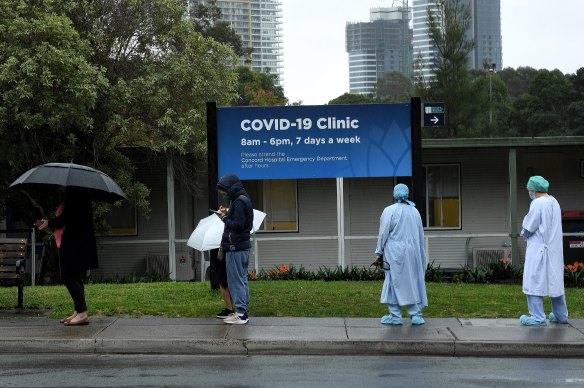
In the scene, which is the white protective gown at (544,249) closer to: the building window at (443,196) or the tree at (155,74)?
the tree at (155,74)

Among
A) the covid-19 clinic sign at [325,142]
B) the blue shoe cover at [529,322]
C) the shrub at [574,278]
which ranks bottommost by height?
the shrub at [574,278]

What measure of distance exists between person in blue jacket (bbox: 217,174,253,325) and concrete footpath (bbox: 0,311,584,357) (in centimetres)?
39

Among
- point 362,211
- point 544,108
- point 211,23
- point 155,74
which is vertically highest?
point 211,23

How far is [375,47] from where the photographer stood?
163 m

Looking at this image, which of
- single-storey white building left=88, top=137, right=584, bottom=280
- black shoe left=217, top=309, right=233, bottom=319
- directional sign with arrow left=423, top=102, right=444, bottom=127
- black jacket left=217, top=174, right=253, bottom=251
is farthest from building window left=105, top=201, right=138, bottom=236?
black jacket left=217, top=174, right=253, bottom=251

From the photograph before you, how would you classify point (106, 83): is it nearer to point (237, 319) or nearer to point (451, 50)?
point (237, 319)

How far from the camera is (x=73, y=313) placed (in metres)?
11.7

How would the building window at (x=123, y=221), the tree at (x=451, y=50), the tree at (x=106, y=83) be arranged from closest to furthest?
the tree at (x=106, y=83), the building window at (x=123, y=221), the tree at (x=451, y=50)

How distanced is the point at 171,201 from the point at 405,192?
33.0ft

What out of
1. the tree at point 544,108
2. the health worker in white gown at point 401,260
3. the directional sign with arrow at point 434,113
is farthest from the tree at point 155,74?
the tree at point 544,108

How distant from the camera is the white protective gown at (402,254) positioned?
1112 cm

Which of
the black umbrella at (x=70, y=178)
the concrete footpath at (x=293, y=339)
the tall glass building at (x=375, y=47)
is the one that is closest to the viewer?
the concrete footpath at (x=293, y=339)

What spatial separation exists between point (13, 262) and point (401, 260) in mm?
5012

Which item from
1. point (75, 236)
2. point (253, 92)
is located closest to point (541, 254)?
point (75, 236)
